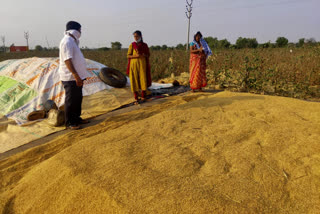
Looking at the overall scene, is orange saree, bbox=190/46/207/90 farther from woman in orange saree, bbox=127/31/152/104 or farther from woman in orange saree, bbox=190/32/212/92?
woman in orange saree, bbox=127/31/152/104

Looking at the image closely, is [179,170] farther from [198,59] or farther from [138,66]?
[198,59]

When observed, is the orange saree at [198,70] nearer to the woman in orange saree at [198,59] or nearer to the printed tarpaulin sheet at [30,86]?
the woman in orange saree at [198,59]

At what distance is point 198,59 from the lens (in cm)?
523

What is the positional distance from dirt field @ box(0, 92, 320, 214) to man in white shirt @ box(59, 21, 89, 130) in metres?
0.45

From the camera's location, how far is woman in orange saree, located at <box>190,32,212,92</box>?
202 inches

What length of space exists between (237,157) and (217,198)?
66 centimetres

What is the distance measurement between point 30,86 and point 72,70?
7.13 feet

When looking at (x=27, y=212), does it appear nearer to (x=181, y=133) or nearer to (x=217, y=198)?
(x=217, y=198)

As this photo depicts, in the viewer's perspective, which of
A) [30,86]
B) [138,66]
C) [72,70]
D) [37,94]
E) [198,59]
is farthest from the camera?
[198,59]

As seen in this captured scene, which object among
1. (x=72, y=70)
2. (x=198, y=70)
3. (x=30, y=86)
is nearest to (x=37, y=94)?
(x=30, y=86)

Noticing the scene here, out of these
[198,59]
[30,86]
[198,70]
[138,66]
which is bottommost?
[30,86]

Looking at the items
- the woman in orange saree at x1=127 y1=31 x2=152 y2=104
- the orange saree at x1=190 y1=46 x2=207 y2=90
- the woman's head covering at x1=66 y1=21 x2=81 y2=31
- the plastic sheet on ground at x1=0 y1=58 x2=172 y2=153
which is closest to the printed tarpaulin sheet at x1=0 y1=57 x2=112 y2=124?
the plastic sheet on ground at x1=0 y1=58 x2=172 y2=153

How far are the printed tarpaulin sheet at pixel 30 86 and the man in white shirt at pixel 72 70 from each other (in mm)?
1127

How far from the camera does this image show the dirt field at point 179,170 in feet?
4.71
